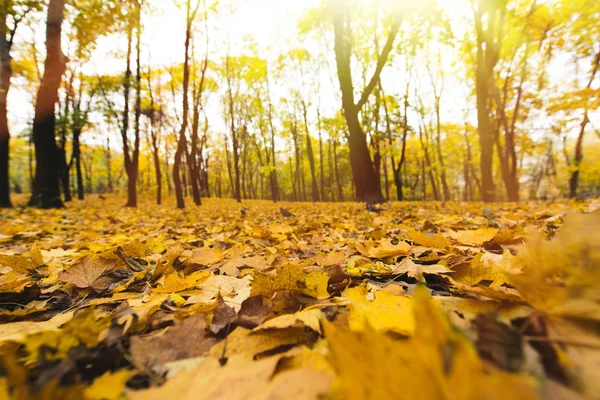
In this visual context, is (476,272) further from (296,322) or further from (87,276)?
(87,276)

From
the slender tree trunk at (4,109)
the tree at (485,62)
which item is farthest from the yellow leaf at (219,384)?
the slender tree trunk at (4,109)

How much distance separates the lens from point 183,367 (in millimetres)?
516

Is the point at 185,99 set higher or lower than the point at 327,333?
higher

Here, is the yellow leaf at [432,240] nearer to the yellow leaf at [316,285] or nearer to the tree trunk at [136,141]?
the yellow leaf at [316,285]

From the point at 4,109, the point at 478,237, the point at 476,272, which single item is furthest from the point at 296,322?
the point at 4,109

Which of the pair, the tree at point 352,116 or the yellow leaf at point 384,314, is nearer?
the yellow leaf at point 384,314

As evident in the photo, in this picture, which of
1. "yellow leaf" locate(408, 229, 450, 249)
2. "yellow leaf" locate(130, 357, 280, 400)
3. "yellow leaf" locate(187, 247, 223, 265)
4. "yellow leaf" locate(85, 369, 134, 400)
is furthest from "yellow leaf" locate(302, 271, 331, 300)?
"yellow leaf" locate(187, 247, 223, 265)

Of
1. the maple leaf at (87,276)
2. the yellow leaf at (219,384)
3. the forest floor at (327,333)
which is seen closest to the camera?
the forest floor at (327,333)

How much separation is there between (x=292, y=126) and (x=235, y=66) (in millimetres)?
9010

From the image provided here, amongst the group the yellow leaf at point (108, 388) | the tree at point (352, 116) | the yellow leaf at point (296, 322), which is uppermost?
the tree at point (352, 116)

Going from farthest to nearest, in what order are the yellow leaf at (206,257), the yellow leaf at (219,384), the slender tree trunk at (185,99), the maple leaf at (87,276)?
the slender tree trunk at (185,99), the yellow leaf at (206,257), the maple leaf at (87,276), the yellow leaf at (219,384)

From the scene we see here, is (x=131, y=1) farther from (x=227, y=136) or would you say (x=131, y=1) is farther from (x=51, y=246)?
(x=227, y=136)

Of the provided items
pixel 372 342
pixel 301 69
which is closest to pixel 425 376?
pixel 372 342

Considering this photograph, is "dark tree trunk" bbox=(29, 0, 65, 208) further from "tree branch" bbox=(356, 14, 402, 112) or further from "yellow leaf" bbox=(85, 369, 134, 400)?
"yellow leaf" bbox=(85, 369, 134, 400)
